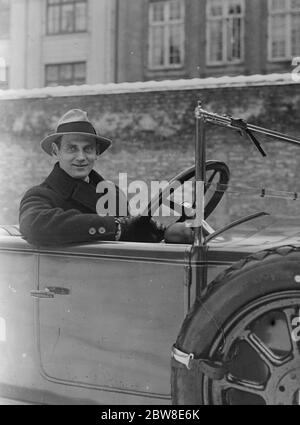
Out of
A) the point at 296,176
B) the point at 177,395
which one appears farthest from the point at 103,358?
the point at 296,176

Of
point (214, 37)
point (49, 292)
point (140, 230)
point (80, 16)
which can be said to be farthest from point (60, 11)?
point (49, 292)

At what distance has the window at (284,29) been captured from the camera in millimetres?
12023

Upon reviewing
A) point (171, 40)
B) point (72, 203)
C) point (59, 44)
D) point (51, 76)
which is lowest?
point (72, 203)

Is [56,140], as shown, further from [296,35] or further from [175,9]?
[175,9]

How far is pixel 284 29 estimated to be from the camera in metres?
12.2

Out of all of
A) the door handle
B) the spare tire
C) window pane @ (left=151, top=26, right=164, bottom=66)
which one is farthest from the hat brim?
window pane @ (left=151, top=26, right=164, bottom=66)

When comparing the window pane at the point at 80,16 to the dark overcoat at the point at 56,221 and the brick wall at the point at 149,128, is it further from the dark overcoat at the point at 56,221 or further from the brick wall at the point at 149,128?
the dark overcoat at the point at 56,221

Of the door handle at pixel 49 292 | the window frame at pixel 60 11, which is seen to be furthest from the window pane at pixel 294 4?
the door handle at pixel 49 292

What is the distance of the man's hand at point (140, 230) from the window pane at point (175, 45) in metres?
10.5

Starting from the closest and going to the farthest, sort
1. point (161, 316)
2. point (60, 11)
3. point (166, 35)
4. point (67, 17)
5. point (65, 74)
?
point (161, 316)
point (67, 17)
point (60, 11)
point (65, 74)
point (166, 35)

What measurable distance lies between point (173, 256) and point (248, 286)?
0.99ft

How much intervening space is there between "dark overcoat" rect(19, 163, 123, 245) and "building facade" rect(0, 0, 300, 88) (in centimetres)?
815

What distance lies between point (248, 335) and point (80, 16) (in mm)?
9169

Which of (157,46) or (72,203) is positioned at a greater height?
(157,46)
